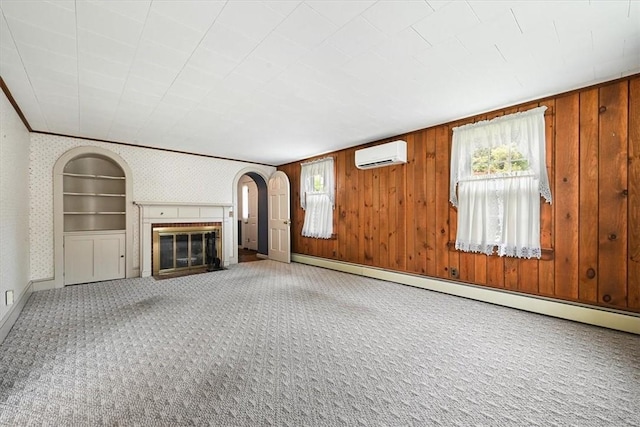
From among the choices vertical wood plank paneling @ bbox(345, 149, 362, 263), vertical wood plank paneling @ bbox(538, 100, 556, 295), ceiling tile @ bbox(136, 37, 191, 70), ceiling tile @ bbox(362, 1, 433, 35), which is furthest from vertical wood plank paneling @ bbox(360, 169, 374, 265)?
ceiling tile @ bbox(136, 37, 191, 70)

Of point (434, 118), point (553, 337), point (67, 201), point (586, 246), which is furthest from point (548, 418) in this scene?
point (67, 201)

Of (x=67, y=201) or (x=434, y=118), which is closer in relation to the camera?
(x=434, y=118)

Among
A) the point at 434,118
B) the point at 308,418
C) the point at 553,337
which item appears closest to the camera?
the point at 308,418

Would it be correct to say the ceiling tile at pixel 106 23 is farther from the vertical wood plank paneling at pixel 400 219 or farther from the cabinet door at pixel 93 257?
the cabinet door at pixel 93 257

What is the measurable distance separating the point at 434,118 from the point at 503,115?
773mm

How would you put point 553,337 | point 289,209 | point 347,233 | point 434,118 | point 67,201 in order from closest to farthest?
point 553,337, point 434,118, point 67,201, point 347,233, point 289,209

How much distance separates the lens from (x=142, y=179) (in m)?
5.00

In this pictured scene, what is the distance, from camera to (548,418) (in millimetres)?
1509

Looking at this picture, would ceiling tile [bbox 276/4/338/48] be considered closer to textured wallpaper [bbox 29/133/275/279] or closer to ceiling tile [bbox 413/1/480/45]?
ceiling tile [bbox 413/1/480/45]

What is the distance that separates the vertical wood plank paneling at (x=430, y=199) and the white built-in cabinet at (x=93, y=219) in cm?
506

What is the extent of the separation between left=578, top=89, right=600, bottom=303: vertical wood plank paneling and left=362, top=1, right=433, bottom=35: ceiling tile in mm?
2291

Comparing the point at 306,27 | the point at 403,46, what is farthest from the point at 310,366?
the point at 403,46

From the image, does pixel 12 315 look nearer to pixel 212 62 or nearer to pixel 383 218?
pixel 212 62

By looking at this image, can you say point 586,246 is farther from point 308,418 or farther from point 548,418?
point 308,418
